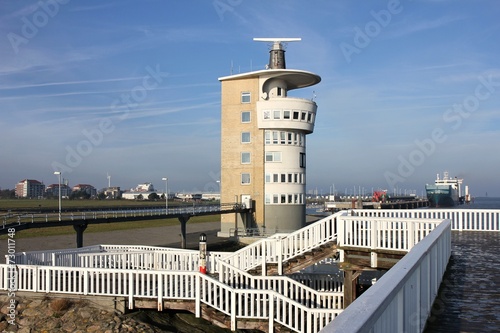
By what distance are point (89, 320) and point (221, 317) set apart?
13.0 feet

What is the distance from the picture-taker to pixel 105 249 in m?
22.5

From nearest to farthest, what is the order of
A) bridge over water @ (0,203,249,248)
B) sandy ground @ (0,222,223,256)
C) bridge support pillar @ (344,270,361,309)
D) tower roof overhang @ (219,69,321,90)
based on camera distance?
bridge support pillar @ (344,270,361,309) < bridge over water @ (0,203,249,248) < sandy ground @ (0,222,223,256) < tower roof overhang @ (219,69,321,90)

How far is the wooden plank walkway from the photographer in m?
6.54

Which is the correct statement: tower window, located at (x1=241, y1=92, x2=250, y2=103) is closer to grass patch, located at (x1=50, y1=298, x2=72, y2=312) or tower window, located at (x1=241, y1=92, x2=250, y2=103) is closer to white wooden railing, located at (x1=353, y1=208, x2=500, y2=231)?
white wooden railing, located at (x1=353, y1=208, x2=500, y2=231)

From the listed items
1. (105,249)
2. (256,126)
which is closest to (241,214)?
(256,126)

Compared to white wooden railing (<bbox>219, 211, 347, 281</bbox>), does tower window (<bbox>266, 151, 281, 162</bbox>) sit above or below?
above

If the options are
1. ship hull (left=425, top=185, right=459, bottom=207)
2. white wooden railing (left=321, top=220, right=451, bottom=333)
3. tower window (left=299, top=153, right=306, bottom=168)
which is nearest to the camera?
white wooden railing (left=321, top=220, right=451, bottom=333)

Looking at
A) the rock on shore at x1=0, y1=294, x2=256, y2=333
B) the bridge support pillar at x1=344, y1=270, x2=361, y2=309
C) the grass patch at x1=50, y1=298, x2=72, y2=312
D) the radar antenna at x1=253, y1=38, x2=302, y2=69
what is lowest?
the rock on shore at x1=0, y1=294, x2=256, y2=333

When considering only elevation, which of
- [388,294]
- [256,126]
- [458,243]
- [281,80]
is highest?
[281,80]

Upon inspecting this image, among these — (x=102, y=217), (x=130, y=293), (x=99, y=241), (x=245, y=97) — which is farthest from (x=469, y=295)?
(x=245, y=97)

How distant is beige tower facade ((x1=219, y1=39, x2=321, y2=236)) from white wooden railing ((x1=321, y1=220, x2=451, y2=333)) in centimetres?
3978

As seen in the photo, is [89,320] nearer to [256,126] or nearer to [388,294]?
[388,294]

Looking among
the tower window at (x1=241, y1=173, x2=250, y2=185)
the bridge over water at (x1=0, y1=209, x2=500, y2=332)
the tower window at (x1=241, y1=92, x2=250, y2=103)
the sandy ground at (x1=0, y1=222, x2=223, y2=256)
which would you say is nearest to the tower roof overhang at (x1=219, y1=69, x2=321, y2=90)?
the tower window at (x1=241, y1=92, x2=250, y2=103)

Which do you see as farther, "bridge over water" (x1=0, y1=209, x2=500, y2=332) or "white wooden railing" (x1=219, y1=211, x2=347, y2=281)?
"white wooden railing" (x1=219, y1=211, x2=347, y2=281)
